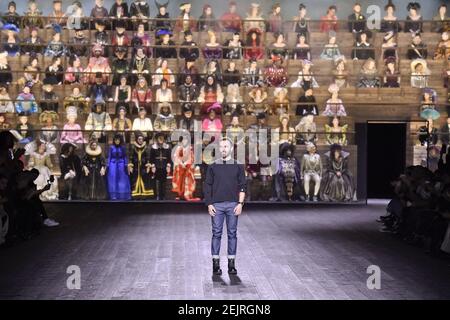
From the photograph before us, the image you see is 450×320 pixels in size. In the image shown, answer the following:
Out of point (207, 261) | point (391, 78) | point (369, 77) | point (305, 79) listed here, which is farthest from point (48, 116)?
point (207, 261)

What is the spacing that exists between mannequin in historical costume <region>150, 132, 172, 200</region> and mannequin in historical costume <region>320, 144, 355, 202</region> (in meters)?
3.60

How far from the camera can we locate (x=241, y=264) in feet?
30.7

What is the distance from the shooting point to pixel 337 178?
61.6 ft

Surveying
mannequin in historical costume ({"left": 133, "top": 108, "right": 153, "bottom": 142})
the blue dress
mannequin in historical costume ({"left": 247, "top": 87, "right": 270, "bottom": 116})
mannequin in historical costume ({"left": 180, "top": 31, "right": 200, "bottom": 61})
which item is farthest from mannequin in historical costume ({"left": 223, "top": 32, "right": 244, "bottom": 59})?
the blue dress

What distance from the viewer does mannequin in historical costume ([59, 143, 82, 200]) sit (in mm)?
18406

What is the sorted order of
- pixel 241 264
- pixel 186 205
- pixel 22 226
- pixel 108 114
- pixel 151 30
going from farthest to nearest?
pixel 151 30 → pixel 108 114 → pixel 186 205 → pixel 22 226 → pixel 241 264

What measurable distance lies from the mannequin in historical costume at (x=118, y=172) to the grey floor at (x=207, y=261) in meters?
3.55

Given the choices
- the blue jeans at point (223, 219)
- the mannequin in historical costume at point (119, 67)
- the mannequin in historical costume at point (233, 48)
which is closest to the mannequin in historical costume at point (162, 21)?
the mannequin in historical costume at point (119, 67)

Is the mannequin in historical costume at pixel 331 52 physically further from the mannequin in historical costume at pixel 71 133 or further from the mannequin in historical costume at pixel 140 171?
the mannequin in historical costume at pixel 71 133

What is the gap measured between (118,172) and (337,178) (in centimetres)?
502

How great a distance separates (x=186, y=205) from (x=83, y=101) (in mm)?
3758

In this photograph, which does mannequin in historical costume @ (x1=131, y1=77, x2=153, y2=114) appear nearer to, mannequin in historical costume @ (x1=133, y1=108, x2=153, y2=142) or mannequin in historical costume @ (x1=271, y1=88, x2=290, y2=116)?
mannequin in historical costume @ (x1=133, y1=108, x2=153, y2=142)

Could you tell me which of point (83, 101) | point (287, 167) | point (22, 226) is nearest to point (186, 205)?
point (287, 167)
